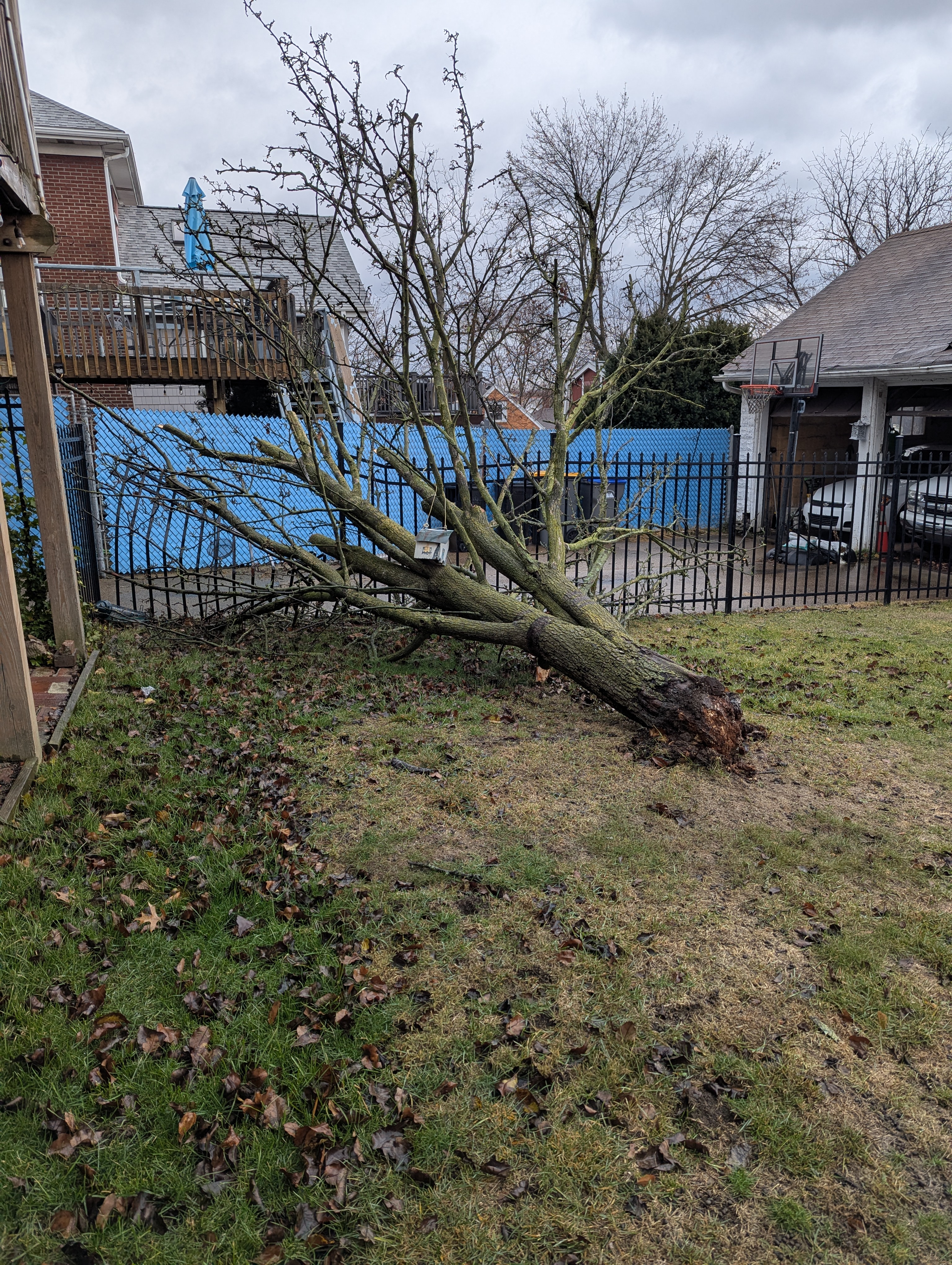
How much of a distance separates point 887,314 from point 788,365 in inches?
78.7

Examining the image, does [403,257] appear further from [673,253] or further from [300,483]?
[673,253]

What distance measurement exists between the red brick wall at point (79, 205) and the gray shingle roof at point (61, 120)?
663 millimetres

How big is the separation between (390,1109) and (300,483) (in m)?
5.50

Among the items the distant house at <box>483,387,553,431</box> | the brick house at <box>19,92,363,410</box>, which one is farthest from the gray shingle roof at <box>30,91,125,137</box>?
the distant house at <box>483,387,553,431</box>

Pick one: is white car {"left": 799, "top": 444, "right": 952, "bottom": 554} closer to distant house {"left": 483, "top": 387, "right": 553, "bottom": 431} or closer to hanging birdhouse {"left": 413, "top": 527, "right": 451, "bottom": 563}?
hanging birdhouse {"left": 413, "top": 527, "right": 451, "bottom": 563}

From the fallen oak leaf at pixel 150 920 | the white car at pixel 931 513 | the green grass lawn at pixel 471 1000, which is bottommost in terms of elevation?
the green grass lawn at pixel 471 1000

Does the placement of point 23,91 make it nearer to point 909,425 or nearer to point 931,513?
point 931,513

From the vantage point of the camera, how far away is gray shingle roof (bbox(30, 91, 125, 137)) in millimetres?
17781

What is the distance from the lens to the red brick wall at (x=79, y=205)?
1867cm

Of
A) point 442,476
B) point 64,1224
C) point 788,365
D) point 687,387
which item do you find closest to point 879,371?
point 788,365

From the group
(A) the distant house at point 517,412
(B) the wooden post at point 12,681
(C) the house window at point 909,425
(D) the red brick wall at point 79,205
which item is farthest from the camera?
(A) the distant house at point 517,412

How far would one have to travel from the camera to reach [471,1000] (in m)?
3.11

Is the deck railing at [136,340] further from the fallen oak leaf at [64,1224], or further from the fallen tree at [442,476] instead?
the fallen oak leaf at [64,1224]

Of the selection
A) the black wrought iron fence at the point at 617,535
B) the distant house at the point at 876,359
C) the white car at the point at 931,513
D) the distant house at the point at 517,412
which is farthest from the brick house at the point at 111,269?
the distant house at the point at 517,412
